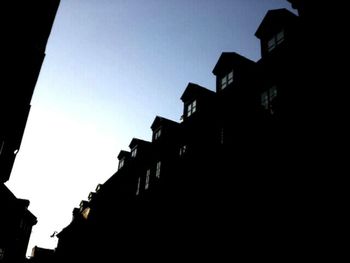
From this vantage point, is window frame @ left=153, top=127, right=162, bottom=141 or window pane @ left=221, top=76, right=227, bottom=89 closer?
window pane @ left=221, top=76, right=227, bottom=89

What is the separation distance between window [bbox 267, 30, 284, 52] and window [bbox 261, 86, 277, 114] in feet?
8.48

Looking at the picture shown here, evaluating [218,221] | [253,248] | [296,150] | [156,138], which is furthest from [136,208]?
[296,150]

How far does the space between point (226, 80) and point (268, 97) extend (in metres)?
4.51

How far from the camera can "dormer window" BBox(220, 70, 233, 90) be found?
60.9 feet

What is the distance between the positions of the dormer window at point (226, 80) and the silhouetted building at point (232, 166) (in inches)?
2.9

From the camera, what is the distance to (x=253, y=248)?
12.1 meters

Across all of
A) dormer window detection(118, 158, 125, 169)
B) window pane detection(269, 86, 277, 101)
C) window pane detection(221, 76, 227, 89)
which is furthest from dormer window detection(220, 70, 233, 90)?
dormer window detection(118, 158, 125, 169)

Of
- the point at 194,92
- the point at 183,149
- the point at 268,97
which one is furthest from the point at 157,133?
the point at 268,97

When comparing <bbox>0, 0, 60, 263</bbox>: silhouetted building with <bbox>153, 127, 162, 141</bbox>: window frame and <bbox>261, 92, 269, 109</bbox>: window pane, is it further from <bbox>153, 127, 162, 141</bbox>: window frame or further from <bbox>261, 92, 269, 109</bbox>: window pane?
<bbox>261, 92, 269, 109</bbox>: window pane

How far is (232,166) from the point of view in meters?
14.5

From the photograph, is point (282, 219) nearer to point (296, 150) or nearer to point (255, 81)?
point (296, 150)

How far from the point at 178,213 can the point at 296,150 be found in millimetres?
8278

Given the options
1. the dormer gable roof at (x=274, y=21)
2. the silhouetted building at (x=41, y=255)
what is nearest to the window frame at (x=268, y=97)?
the dormer gable roof at (x=274, y=21)

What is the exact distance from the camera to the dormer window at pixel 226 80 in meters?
18.6
